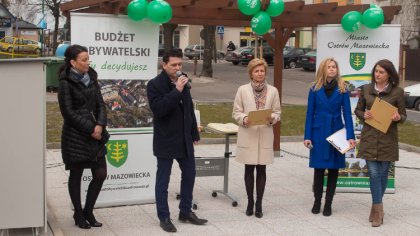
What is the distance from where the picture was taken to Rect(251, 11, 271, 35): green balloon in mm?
8406

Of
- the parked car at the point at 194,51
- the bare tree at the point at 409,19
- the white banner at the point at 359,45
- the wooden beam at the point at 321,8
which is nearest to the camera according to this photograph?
the white banner at the point at 359,45

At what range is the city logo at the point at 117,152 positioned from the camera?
7.01 metres

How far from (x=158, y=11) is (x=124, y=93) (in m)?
1.00

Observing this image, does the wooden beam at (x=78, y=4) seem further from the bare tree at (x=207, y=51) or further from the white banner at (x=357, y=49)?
the bare tree at (x=207, y=51)

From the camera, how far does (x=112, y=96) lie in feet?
22.8

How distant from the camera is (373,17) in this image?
7.69 m

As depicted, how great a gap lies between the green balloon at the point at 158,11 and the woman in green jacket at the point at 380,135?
2.30m

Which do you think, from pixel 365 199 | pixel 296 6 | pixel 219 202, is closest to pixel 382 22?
pixel 296 6

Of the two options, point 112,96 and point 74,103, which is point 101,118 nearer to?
point 74,103

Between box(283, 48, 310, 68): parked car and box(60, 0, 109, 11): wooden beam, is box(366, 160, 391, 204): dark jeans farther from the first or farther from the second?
box(283, 48, 310, 68): parked car

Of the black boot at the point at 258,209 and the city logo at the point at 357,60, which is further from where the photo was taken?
Answer: the city logo at the point at 357,60

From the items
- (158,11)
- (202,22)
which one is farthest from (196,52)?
(158,11)

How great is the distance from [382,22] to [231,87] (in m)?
19.6

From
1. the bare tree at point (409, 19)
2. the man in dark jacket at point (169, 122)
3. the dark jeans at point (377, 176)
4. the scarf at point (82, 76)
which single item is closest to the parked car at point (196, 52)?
the bare tree at point (409, 19)
